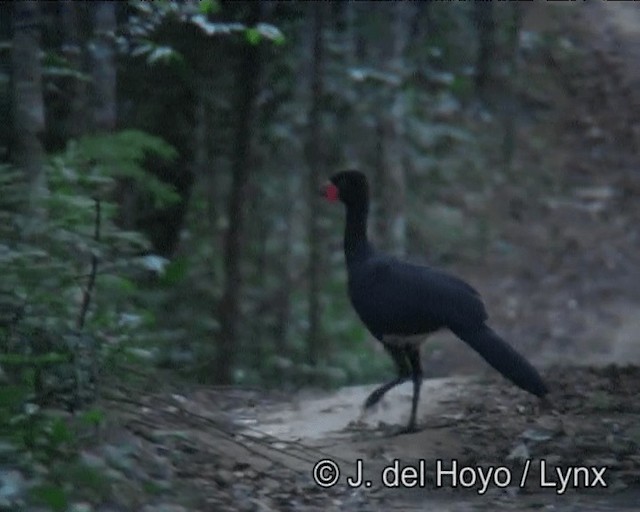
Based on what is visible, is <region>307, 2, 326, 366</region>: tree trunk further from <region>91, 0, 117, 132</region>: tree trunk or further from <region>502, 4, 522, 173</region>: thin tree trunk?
<region>502, 4, 522, 173</region>: thin tree trunk

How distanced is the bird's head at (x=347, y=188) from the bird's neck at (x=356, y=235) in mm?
81

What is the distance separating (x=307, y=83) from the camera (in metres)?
14.1

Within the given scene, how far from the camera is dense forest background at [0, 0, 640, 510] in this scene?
752 cm

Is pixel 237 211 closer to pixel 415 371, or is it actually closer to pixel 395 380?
pixel 395 380

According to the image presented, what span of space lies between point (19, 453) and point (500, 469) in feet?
9.11

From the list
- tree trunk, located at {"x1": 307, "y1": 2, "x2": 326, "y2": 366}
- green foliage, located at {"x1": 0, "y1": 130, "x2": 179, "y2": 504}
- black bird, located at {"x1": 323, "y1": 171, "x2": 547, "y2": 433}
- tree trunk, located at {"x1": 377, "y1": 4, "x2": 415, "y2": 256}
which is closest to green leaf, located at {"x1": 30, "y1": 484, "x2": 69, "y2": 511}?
green foliage, located at {"x1": 0, "y1": 130, "x2": 179, "y2": 504}

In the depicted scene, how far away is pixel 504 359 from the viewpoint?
8.20 m

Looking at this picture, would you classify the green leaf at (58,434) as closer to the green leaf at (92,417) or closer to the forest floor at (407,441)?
the green leaf at (92,417)

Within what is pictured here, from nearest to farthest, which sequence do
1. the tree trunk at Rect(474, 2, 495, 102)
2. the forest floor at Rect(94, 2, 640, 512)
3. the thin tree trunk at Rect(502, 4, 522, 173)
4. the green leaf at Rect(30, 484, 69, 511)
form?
the green leaf at Rect(30, 484, 69, 511) → the forest floor at Rect(94, 2, 640, 512) → the tree trunk at Rect(474, 2, 495, 102) → the thin tree trunk at Rect(502, 4, 522, 173)

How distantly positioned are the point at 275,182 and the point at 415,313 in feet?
21.3

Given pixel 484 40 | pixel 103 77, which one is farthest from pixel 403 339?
pixel 484 40

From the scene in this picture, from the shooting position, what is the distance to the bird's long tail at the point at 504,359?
319 inches

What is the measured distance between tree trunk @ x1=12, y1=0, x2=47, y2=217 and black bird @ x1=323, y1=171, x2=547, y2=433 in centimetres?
227

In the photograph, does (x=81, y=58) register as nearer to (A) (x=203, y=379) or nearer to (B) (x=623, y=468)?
(A) (x=203, y=379)
